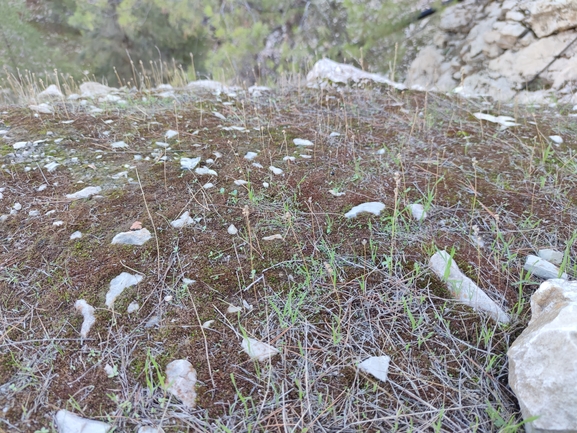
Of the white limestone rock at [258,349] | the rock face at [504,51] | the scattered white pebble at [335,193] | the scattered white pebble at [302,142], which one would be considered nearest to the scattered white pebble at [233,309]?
the white limestone rock at [258,349]

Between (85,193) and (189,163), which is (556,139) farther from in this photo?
(85,193)

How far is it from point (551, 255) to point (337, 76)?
387 centimetres

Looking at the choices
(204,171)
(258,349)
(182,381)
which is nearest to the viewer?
(182,381)

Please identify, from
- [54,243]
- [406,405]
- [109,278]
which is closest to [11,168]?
[54,243]

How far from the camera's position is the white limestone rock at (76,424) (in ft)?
4.20

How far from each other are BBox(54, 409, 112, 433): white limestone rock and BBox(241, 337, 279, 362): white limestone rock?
55 cm

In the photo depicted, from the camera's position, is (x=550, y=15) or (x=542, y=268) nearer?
(x=542, y=268)

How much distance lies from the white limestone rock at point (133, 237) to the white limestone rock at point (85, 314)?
399 mm

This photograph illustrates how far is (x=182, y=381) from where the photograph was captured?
143 centimetres

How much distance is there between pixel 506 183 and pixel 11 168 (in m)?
3.50

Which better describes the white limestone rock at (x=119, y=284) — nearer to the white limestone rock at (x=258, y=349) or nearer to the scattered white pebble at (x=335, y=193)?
the white limestone rock at (x=258, y=349)

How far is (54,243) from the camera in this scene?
201 cm

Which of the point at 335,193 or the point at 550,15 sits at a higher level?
the point at 550,15

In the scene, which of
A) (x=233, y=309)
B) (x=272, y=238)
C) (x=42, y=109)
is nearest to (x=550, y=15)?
(x=272, y=238)
